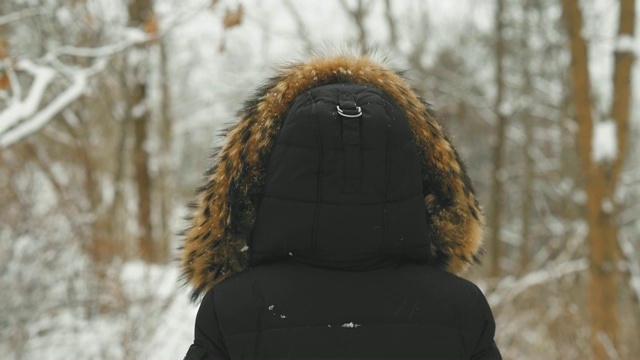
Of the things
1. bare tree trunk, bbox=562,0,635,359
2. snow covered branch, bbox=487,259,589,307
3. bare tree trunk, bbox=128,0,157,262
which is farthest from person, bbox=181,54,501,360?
bare tree trunk, bbox=128,0,157,262

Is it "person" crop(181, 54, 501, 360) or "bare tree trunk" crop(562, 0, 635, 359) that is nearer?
"person" crop(181, 54, 501, 360)

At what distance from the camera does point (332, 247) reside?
65.1 inches

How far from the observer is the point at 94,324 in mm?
6027

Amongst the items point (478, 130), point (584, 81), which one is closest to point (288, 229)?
point (584, 81)

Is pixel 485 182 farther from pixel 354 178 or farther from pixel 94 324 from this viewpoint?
pixel 354 178

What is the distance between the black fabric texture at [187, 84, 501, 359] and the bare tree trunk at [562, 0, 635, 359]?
7114 mm

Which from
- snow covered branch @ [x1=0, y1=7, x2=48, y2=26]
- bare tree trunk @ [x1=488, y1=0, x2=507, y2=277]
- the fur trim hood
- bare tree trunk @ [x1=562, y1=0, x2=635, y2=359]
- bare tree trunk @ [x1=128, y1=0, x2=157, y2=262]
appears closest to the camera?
the fur trim hood

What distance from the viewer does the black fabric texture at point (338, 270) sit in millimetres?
1624

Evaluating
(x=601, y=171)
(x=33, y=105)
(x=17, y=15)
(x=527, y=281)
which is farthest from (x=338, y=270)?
(x=527, y=281)

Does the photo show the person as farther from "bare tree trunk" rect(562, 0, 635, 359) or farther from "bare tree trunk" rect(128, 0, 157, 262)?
"bare tree trunk" rect(128, 0, 157, 262)

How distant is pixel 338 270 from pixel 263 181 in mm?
334

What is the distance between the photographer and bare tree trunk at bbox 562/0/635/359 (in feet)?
26.2

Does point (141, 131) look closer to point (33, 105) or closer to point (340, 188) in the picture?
point (33, 105)

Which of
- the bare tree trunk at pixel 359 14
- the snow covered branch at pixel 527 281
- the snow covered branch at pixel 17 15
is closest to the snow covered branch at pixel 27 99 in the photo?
the snow covered branch at pixel 17 15
